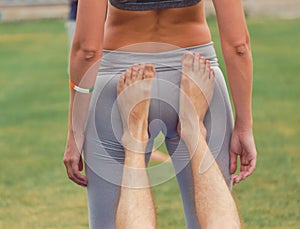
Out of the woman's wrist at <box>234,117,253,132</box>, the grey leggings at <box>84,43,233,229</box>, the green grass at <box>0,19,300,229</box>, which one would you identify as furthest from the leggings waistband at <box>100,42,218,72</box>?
the green grass at <box>0,19,300,229</box>

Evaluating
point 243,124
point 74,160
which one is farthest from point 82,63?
point 243,124

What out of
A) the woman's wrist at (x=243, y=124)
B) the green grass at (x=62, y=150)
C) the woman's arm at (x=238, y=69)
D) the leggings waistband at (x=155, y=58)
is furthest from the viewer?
the green grass at (x=62, y=150)

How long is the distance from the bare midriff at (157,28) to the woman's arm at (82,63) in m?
0.12

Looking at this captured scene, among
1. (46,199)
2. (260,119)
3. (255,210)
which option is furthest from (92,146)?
(260,119)

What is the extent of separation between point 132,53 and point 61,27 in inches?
1136

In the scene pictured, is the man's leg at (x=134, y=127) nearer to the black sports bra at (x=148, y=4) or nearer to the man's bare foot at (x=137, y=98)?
the man's bare foot at (x=137, y=98)

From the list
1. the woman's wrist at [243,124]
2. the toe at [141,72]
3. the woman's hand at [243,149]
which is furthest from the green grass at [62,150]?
the toe at [141,72]

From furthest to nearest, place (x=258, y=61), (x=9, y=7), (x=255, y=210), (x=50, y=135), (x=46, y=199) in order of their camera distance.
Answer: (x=9, y=7) → (x=258, y=61) → (x=50, y=135) → (x=46, y=199) → (x=255, y=210)

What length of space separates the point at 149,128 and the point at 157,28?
1.34 ft

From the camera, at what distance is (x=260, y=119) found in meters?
13.2

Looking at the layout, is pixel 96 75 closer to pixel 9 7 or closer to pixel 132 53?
pixel 132 53

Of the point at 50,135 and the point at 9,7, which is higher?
the point at 50,135

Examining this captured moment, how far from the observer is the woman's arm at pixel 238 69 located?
12.5 ft

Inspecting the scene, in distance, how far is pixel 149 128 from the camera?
4012mm
